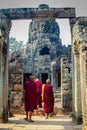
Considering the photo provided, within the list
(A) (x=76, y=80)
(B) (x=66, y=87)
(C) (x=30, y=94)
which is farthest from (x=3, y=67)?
(B) (x=66, y=87)

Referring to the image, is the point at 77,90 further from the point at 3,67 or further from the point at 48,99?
the point at 48,99

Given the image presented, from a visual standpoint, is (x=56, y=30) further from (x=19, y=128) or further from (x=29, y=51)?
(x=19, y=128)

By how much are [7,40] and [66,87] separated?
222 inches

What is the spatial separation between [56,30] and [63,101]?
23037 mm

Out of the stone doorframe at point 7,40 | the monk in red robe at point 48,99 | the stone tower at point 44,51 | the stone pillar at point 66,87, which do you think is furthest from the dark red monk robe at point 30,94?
the stone tower at point 44,51

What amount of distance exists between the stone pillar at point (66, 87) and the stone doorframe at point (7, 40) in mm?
4676

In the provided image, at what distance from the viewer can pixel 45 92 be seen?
1113cm

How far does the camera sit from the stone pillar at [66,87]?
538 inches

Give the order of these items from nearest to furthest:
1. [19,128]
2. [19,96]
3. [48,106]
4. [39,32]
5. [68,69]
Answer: [19,128]
[48,106]
[19,96]
[68,69]
[39,32]

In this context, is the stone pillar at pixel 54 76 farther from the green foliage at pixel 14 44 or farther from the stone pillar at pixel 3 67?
the green foliage at pixel 14 44

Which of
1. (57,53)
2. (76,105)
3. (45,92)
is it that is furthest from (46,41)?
(76,105)

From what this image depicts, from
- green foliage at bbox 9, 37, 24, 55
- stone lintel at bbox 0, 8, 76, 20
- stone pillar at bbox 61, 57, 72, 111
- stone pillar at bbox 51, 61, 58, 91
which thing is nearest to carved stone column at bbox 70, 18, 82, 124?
stone lintel at bbox 0, 8, 76, 20

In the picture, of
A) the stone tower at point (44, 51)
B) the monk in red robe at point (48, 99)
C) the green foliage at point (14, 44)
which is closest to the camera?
the monk in red robe at point (48, 99)

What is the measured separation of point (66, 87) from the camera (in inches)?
550
